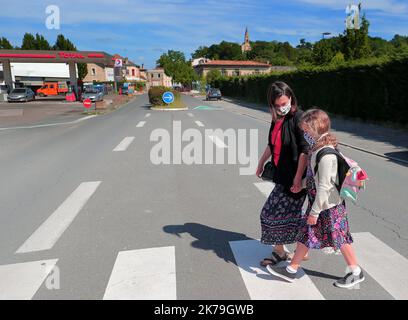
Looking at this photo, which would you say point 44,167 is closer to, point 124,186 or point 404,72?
point 124,186

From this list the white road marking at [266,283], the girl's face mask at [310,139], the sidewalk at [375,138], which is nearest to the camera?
the girl's face mask at [310,139]

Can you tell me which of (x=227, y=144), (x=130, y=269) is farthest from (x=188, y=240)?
(x=227, y=144)

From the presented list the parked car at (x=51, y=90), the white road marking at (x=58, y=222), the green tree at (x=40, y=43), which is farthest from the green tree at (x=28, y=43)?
the white road marking at (x=58, y=222)

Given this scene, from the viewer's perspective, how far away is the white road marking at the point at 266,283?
3.06 meters

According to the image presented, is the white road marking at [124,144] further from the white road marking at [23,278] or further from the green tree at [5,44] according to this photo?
the green tree at [5,44]

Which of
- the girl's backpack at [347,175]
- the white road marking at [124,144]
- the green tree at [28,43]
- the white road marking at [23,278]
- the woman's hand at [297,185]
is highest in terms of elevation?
the green tree at [28,43]

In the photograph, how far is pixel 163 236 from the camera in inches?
173

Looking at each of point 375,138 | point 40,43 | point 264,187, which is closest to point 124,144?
point 264,187

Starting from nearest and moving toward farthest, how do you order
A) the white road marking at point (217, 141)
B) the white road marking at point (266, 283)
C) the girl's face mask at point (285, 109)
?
1. the white road marking at point (266, 283)
2. the girl's face mask at point (285, 109)
3. the white road marking at point (217, 141)

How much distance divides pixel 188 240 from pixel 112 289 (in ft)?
4.16

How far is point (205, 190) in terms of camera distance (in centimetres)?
639

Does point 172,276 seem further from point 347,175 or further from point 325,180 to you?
point 347,175

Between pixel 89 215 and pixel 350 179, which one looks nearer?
pixel 350 179

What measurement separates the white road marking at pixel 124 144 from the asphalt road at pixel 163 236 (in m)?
2.76
